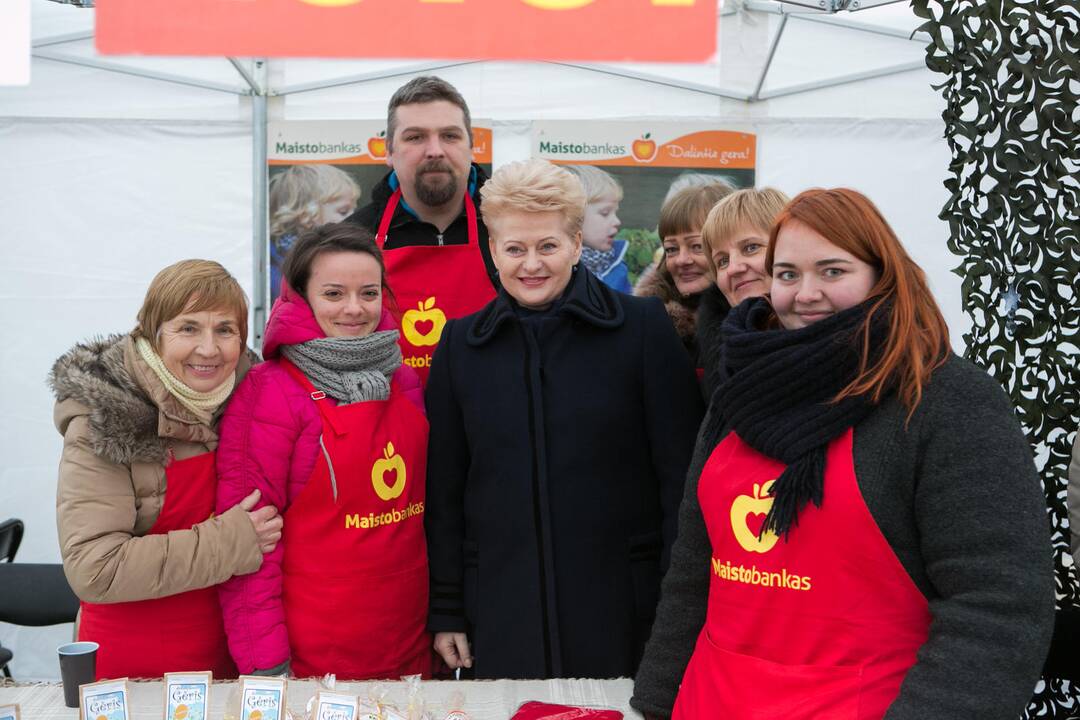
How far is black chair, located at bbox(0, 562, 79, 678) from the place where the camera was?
129 inches

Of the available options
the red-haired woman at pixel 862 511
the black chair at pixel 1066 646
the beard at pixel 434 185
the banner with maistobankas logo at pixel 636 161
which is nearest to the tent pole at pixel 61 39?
the banner with maistobankas logo at pixel 636 161

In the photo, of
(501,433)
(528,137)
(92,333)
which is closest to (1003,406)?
(501,433)

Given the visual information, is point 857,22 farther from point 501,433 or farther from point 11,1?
point 11,1

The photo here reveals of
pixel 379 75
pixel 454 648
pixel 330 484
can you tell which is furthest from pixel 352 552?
pixel 379 75

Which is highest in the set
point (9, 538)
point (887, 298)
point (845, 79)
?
point (845, 79)

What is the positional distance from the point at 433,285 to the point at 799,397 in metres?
1.42

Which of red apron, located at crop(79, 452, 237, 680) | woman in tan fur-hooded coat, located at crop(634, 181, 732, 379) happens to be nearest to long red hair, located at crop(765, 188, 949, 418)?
woman in tan fur-hooded coat, located at crop(634, 181, 732, 379)

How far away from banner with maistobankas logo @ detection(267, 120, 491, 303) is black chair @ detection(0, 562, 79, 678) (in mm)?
1586

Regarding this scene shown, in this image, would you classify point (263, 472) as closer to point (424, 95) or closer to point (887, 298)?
point (424, 95)

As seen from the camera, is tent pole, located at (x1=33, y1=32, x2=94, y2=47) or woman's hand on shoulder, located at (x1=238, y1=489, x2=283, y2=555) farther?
tent pole, located at (x1=33, y1=32, x2=94, y2=47)

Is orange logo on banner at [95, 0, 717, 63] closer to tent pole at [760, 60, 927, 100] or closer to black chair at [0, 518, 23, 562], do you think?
black chair at [0, 518, 23, 562]

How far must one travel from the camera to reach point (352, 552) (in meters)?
1.98

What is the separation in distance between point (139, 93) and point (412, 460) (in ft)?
10.1

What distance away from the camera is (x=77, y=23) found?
412cm
